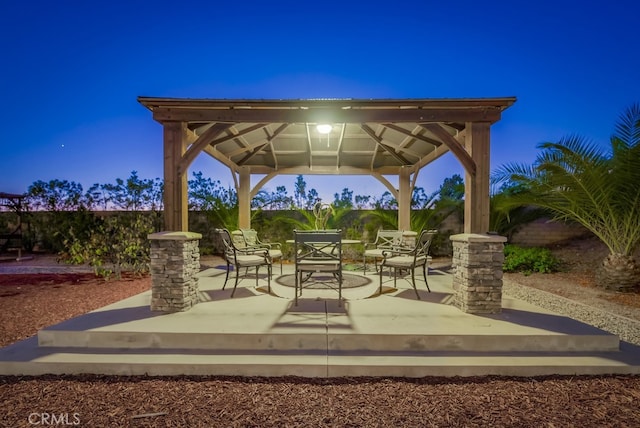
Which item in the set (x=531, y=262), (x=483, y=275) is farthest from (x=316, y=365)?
(x=531, y=262)

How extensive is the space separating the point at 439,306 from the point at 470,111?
7.96ft

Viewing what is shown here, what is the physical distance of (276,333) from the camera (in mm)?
2830

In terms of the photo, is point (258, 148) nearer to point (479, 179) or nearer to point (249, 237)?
point (249, 237)

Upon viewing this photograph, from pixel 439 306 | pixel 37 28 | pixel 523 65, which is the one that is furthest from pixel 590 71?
pixel 37 28

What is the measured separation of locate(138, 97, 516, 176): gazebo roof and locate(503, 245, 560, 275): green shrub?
127 inches

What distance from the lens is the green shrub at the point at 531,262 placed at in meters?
6.95

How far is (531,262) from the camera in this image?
711cm

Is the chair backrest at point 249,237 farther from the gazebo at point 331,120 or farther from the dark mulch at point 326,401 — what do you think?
the dark mulch at point 326,401

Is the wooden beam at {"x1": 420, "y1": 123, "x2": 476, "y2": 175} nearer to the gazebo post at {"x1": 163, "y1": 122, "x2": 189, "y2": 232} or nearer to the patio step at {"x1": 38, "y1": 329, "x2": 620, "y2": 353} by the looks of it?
the patio step at {"x1": 38, "y1": 329, "x2": 620, "y2": 353}

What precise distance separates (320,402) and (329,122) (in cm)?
305

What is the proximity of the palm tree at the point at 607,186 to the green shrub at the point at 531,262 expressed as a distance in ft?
3.91

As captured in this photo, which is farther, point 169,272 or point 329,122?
point 329,122

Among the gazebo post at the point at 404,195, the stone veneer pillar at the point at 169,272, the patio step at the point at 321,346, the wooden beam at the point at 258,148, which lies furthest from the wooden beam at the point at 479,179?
Answer: the gazebo post at the point at 404,195

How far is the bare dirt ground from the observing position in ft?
6.42
